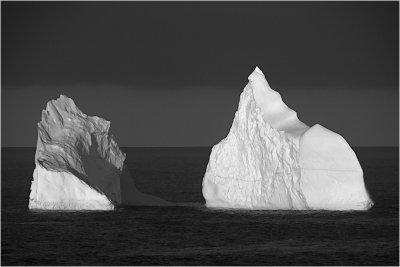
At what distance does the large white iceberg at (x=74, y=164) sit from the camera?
61531 mm

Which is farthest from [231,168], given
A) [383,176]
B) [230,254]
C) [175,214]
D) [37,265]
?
[383,176]

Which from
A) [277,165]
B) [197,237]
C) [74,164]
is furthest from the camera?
[74,164]

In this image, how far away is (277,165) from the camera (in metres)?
62.6

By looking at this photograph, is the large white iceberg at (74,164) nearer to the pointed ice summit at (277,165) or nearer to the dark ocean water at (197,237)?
the dark ocean water at (197,237)

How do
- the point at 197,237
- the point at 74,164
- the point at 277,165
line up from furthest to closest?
the point at 74,164
the point at 277,165
the point at 197,237

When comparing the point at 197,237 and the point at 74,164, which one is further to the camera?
the point at 74,164

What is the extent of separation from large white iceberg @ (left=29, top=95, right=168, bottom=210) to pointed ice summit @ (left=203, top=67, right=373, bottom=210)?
264 inches

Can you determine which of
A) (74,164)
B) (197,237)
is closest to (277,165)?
(197,237)

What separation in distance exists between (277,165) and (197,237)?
8770mm

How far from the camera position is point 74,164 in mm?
63562

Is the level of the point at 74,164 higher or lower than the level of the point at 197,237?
higher

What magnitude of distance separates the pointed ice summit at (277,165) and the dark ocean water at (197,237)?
1.05 m

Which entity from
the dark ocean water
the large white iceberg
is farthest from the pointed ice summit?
the large white iceberg

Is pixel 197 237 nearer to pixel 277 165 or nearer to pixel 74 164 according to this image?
pixel 277 165
